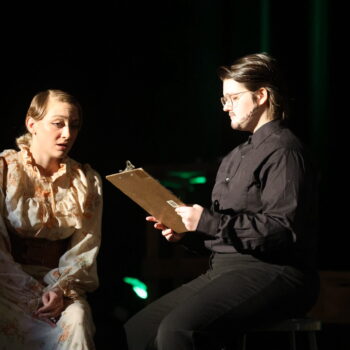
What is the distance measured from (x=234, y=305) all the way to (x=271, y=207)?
0.33 metres

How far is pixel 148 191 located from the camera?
2080 mm

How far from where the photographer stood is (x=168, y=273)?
3586mm

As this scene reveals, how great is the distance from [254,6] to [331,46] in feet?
1.79

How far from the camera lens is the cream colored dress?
2252 millimetres

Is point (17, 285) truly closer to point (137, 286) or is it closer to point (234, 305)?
point (234, 305)

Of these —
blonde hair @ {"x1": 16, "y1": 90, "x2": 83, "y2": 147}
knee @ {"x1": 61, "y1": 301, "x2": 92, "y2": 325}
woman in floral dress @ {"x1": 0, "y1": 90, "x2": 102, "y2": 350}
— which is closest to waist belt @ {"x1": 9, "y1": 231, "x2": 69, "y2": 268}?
woman in floral dress @ {"x1": 0, "y1": 90, "x2": 102, "y2": 350}

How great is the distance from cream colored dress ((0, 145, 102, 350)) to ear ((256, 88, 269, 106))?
0.78 metres

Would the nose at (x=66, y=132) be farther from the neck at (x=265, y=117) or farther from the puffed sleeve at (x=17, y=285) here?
the neck at (x=265, y=117)

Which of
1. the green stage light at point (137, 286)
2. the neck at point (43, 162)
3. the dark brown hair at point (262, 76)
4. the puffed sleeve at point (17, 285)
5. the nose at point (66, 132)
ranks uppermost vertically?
the dark brown hair at point (262, 76)

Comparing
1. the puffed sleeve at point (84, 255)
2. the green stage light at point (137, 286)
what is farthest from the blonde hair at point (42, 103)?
the green stage light at point (137, 286)

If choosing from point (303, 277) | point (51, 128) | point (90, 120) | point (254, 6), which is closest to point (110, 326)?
point (90, 120)

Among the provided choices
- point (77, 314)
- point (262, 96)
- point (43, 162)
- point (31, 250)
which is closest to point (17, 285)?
point (31, 250)

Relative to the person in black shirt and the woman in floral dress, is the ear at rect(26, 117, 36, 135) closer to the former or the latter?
the woman in floral dress

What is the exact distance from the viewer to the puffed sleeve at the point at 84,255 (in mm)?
2383
